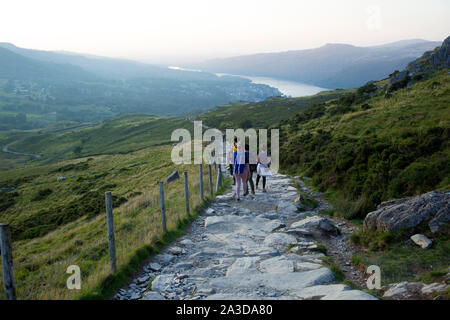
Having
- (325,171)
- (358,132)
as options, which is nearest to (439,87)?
(358,132)

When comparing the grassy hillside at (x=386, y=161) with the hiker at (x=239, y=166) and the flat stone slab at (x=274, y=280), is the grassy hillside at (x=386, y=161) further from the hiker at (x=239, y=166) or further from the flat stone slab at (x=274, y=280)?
the flat stone slab at (x=274, y=280)

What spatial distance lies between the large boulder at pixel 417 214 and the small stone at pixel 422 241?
0.36 metres

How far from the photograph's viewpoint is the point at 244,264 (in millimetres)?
6984

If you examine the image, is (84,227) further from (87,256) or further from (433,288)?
(433,288)

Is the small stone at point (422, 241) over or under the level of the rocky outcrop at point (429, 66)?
under

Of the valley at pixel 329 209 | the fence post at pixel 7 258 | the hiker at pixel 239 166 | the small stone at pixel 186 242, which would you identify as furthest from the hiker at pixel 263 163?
the fence post at pixel 7 258

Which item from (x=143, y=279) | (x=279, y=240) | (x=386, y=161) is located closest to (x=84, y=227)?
(x=143, y=279)

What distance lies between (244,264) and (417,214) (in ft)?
14.0

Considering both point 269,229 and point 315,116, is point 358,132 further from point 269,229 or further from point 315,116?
point 315,116

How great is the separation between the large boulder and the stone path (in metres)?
1.77

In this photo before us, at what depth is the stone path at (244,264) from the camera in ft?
18.5

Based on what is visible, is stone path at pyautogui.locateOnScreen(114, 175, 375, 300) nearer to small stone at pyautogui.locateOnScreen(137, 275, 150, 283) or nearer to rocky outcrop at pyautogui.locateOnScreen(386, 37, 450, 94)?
small stone at pyautogui.locateOnScreen(137, 275, 150, 283)

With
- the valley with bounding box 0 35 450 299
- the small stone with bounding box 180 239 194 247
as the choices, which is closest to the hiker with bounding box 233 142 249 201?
the valley with bounding box 0 35 450 299

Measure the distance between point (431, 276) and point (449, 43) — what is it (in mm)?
50787
